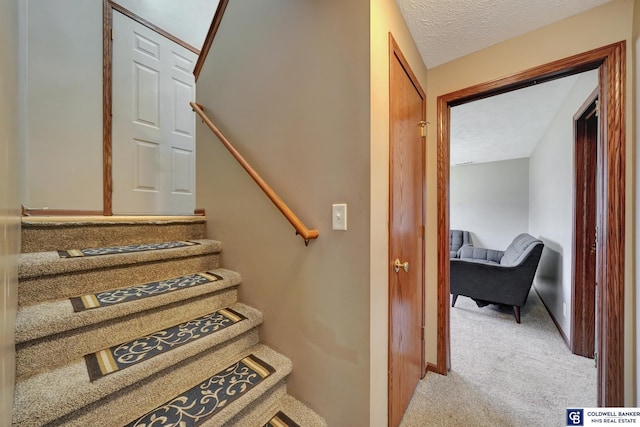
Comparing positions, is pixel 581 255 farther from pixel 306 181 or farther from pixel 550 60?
pixel 306 181

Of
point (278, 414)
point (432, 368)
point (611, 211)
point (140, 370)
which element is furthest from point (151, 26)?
point (432, 368)

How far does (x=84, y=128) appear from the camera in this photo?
7.06 ft

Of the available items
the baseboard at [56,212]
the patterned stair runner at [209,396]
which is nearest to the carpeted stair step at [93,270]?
the patterned stair runner at [209,396]

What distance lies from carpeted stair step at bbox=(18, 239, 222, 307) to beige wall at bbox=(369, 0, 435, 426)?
1235 millimetres

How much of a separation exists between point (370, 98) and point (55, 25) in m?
2.85

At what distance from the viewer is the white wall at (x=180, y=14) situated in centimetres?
250

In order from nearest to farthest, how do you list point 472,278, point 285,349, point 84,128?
point 285,349 → point 84,128 → point 472,278

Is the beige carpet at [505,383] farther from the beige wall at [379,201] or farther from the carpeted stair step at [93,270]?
the carpeted stair step at [93,270]

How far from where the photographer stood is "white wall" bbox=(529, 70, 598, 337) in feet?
7.29

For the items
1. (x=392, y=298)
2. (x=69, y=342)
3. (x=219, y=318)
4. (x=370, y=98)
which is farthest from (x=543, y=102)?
(x=69, y=342)

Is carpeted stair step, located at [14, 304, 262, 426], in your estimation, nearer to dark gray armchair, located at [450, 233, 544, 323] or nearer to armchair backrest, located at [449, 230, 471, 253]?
dark gray armchair, located at [450, 233, 544, 323]

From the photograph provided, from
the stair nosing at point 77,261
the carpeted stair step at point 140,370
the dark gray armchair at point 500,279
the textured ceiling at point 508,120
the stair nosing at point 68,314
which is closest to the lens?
the carpeted stair step at point 140,370

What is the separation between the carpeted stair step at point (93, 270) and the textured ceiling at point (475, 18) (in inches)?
78.5

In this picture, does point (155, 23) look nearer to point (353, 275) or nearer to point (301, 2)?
point (301, 2)
